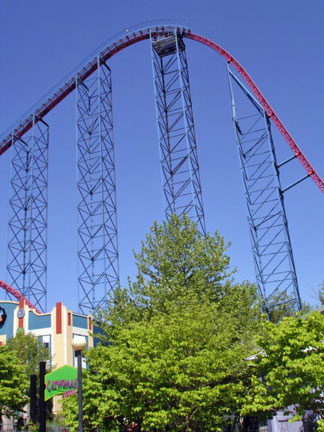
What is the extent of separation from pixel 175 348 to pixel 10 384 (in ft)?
33.7

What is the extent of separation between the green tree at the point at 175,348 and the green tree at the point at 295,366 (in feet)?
4.51

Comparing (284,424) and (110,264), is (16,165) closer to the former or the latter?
(110,264)

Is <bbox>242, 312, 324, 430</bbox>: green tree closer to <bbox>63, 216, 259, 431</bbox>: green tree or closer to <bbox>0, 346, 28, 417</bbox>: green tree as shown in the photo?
<bbox>63, 216, 259, 431</bbox>: green tree

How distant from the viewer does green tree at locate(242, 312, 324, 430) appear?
12.4 meters

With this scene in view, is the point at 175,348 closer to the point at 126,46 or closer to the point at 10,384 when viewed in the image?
the point at 10,384

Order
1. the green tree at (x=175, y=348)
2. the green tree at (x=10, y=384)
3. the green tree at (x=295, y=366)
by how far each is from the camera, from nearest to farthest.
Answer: the green tree at (x=295, y=366) < the green tree at (x=175, y=348) < the green tree at (x=10, y=384)

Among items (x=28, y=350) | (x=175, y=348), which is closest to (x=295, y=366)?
(x=175, y=348)

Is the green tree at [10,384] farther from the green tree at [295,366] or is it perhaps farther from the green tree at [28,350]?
the green tree at [295,366]

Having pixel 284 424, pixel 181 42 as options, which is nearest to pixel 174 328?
pixel 284 424

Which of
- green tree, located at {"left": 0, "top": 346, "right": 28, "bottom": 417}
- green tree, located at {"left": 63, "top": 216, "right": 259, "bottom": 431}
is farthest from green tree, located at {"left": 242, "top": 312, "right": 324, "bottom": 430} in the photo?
green tree, located at {"left": 0, "top": 346, "right": 28, "bottom": 417}

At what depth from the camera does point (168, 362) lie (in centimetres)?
1415

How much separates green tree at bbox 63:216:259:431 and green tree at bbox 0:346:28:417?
14.2 feet

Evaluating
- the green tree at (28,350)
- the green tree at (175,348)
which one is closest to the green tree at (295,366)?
the green tree at (175,348)

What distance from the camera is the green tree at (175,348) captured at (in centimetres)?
1430
